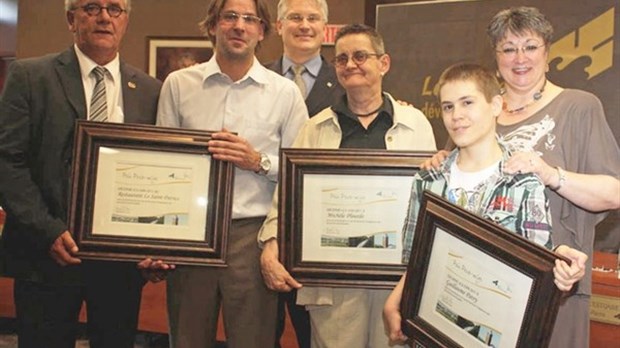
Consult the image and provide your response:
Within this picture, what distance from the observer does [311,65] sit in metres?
3.10

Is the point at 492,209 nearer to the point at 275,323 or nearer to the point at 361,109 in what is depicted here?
the point at 361,109

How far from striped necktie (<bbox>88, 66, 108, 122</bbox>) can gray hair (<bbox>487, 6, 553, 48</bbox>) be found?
4.23 ft

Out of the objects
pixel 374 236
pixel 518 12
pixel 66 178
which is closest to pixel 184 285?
pixel 66 178

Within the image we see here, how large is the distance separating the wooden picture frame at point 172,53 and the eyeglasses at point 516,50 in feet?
14.5

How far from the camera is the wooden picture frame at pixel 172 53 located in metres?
6.07

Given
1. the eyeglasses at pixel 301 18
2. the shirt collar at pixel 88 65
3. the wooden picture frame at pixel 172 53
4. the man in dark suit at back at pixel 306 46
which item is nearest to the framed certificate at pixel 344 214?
the shirt collar at pixel 88 65

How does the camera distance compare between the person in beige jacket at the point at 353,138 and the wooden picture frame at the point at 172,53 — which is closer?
the person in beige jacket at the point at 353,138

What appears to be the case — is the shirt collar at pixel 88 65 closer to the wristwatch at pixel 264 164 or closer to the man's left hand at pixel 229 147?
the man's left hand at pixel 229 147

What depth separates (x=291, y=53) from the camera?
3.10m

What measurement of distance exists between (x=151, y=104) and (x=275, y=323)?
36.0 inches

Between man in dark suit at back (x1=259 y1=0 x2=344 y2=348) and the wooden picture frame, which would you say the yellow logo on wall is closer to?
man in dark suit at back (x1=259 y1=0 x2=344 y2=348)

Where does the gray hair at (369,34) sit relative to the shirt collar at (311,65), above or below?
below

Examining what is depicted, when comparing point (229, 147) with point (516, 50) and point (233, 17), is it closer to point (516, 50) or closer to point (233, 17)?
point (233, 17)

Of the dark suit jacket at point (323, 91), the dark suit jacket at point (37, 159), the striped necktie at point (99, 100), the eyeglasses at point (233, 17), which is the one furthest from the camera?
the dark suit jacket at point (323, 91)
